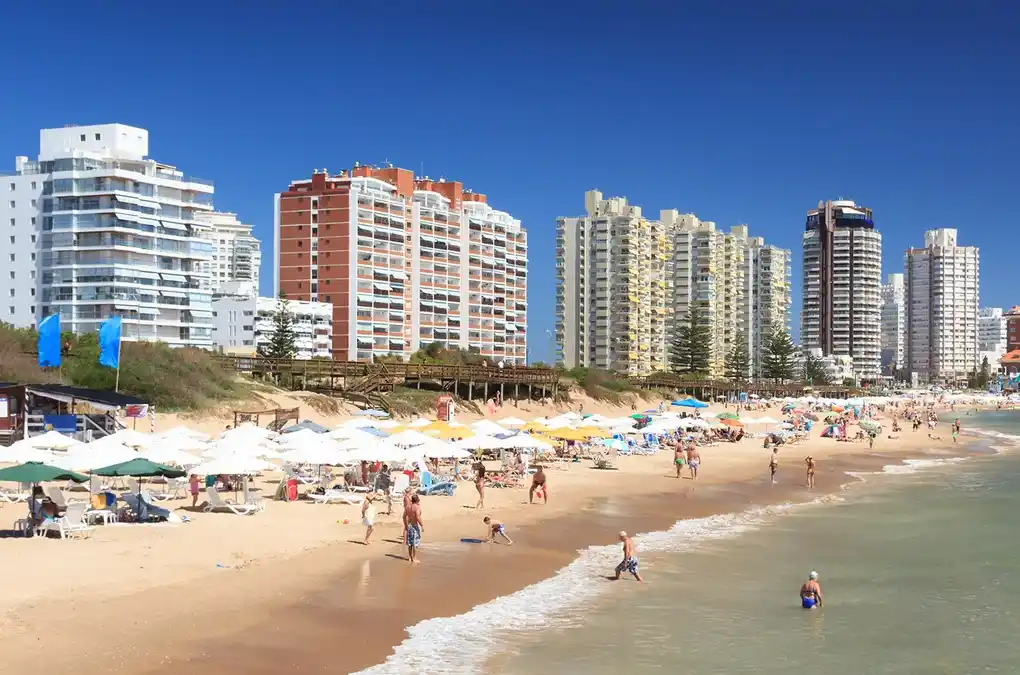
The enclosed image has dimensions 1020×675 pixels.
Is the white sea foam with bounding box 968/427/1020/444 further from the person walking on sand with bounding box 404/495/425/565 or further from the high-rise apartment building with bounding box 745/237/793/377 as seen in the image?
the high-rise apartment building with bounding box 745/237/793/377

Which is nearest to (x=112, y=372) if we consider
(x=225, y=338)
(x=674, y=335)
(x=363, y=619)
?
(x=363, y=619)

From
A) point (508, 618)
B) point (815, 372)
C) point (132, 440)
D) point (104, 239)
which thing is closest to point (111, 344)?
point (132, 440)

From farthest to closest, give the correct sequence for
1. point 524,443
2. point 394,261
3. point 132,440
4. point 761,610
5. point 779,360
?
1. point 779,360
2. point 394,261
3. point 524,443
4. point 132,440
5. point 761,610

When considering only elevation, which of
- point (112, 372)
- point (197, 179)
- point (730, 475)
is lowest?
point (730, 475)

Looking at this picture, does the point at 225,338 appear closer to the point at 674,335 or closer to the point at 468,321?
the point at 468,321

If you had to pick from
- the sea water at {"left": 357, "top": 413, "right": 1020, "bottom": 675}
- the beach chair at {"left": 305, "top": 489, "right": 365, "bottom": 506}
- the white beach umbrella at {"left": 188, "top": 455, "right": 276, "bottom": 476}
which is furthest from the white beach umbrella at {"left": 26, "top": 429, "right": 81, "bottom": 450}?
the sea water at {"left": 357, "top": 413, "right": 1020, "bottom": 675}

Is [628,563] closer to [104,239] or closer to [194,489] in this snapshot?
[194,489]
